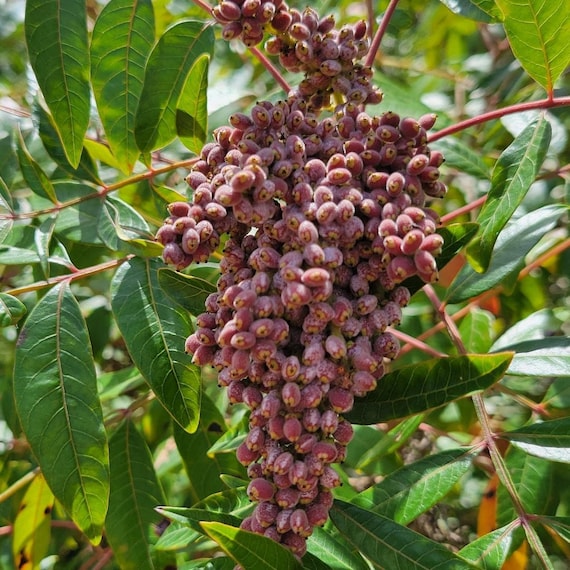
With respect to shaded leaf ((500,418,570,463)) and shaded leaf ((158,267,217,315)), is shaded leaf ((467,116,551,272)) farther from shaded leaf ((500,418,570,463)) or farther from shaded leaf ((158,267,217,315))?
shaded leaf ((158,267,217,315))

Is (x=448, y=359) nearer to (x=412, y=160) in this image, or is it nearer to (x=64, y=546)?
(x=412, y=160)

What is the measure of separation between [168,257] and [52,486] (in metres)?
0.47

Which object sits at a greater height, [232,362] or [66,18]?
[66,18]

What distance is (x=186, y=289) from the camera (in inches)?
49.4

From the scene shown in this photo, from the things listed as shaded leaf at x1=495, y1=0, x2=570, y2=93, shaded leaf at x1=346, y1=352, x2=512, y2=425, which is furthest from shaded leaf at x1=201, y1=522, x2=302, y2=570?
shaded leaf at x1=495, y1=0, x2=570, y2=93

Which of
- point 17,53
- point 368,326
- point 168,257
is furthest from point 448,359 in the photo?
point 17,53

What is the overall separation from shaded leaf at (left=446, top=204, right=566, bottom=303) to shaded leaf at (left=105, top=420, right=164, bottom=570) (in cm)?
A: 78

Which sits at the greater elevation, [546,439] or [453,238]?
[453,238]

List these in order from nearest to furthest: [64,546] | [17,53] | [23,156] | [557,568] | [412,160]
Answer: [412,160]
[23,156]
[557,568]
[64,546]
[17,53]

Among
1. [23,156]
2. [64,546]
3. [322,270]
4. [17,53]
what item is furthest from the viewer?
[17,53]

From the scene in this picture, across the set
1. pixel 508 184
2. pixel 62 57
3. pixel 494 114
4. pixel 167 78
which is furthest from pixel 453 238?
pixel 62 57

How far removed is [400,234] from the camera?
104 centimetres

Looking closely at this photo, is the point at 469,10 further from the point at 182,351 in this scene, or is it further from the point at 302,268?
the point at 182,351

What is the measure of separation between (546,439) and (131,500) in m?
0.87
